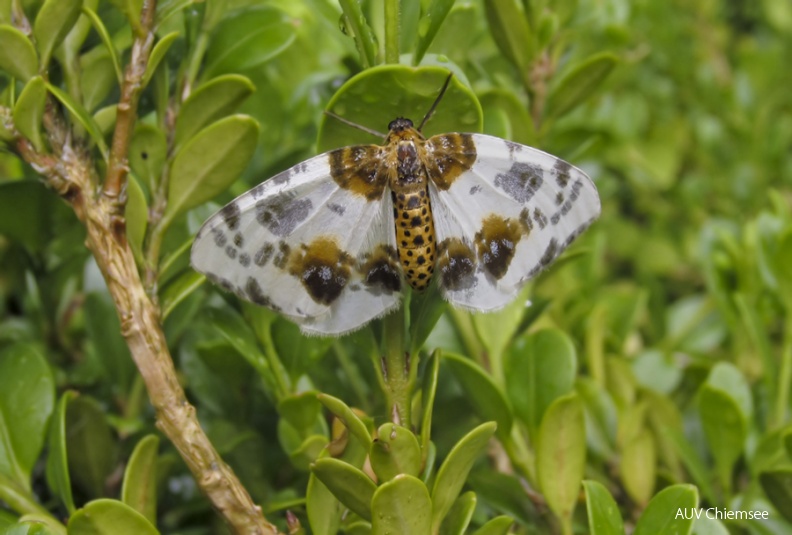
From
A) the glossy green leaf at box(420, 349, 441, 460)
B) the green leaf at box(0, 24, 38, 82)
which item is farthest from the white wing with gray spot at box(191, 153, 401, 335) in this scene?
the green leaf at box(0, 24, 38, 82)

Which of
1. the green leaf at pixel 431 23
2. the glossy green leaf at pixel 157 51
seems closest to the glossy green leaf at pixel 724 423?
the green leaf at pixel 431 23

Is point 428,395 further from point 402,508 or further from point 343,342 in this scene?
point 343,342

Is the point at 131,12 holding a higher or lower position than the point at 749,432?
higher

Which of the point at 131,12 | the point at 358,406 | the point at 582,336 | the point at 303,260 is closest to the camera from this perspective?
the point at 131,12

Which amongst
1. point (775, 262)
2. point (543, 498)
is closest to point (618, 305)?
Result: point (775, 262)

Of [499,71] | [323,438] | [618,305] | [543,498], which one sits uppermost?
[499,71]

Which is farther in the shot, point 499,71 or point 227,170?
point 499,71

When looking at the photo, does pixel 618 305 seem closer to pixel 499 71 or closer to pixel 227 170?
pixel 499 71

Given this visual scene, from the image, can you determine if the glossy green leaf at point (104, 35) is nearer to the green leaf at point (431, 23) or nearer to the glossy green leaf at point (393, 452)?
the green leaf at point (431, 23)

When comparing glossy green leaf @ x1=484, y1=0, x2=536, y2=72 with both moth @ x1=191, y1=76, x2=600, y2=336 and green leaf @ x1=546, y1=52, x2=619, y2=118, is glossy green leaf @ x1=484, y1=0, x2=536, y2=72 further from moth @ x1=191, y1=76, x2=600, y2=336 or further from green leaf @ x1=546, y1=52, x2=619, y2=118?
moth @ x1=191, y1=76, x2=600, y2=336
